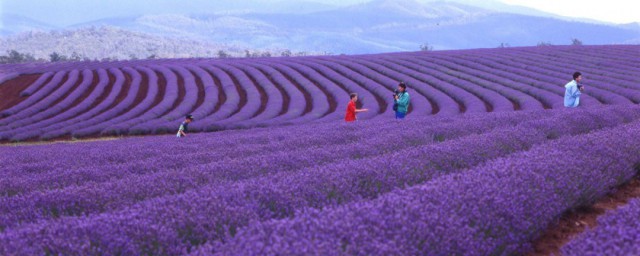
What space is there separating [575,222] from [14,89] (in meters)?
28.4

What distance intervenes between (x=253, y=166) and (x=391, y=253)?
285cm

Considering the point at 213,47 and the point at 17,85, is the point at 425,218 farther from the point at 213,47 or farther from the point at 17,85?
the point at 213,47

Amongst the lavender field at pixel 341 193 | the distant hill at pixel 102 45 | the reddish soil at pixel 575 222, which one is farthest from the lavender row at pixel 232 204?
the distant hill at pixel 102 45

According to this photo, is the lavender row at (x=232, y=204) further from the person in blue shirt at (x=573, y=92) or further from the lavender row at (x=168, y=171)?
the person in blue shirt at (x=573, y=92)

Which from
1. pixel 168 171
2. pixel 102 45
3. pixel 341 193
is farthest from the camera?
pixel 102 45

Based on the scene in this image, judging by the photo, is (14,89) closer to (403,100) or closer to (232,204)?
(403,100)

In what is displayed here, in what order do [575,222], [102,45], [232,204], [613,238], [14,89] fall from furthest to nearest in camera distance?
1. [102,45]
2. [14,89]
3. [575,222]
4. [232,204]
5. [613,238]

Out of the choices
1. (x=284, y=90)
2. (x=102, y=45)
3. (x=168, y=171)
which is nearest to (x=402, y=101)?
(x=168, y=171)

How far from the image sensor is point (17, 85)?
28.8 m

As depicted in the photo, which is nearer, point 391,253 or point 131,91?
point 391,253

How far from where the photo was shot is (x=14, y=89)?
90.8 feet

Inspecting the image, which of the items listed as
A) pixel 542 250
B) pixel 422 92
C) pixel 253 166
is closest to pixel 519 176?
pixel 542 250

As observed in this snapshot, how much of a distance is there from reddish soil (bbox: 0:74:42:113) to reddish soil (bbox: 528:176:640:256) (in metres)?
23.9

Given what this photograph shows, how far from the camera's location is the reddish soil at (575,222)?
12.8 feet
